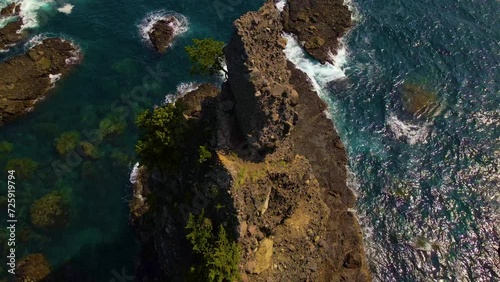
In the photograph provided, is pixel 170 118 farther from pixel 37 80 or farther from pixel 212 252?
pixel 37 80

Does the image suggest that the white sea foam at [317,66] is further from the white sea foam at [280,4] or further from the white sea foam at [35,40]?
the white sea foam at [35,40]

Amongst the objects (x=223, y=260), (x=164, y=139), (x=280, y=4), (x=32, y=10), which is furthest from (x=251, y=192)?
(x=32, y=10)

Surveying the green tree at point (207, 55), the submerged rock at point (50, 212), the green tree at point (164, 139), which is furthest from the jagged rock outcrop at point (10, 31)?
the green tree at point (164, 139)

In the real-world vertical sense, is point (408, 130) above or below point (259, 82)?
below

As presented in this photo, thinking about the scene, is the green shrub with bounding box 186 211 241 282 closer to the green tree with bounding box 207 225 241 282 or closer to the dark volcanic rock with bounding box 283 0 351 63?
the green tree with bounding box 207 225 241 282

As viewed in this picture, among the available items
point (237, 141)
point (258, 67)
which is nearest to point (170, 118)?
point (237, 141)

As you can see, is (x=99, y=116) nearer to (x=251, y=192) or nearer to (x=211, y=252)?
(x=251, y=192)
